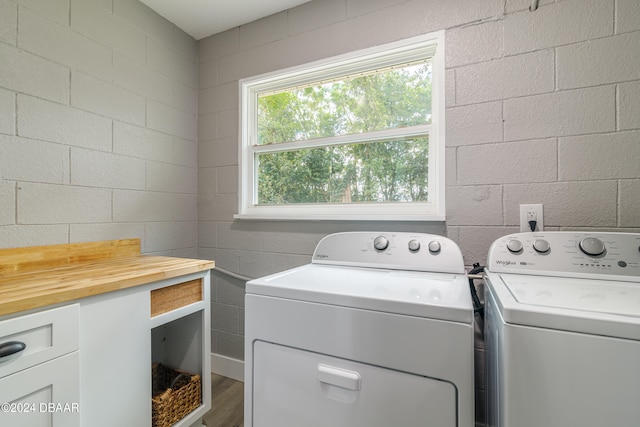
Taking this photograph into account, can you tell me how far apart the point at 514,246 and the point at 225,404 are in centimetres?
181

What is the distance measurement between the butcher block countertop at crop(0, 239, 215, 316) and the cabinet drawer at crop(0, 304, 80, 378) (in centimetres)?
3

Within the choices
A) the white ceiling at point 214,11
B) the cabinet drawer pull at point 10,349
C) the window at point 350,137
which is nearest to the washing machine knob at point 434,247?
the window at point 350,137

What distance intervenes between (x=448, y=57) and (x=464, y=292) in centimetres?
120

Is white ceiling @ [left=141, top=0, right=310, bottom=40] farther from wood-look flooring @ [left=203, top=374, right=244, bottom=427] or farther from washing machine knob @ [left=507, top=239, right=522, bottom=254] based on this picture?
wood-look flooring @ [left=203, top=374, right=244, bottom=427]

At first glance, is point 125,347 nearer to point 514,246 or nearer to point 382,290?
point 382,290

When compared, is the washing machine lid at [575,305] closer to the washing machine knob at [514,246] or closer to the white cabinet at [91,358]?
the washing machine knob at [514,246]

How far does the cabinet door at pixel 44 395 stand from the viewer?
2.62ft

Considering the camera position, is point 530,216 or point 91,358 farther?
point 530,216

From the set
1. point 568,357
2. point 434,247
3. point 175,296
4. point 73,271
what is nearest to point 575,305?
point 568,357

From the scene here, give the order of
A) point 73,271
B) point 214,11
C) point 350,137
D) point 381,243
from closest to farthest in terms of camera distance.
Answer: point 73,271 → point 381,243 → point 350,137 → point 214,11

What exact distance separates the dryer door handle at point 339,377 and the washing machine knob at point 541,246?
84cm

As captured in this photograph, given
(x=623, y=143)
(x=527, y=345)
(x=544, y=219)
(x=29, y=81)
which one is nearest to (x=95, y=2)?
(x=29, y=81)

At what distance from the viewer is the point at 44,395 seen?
0.88 metres

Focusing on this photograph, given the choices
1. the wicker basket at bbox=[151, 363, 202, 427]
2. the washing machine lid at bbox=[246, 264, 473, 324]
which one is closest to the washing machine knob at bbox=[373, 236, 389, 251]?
the washing machine lid at bbox=[246, 264, 473, 324]
